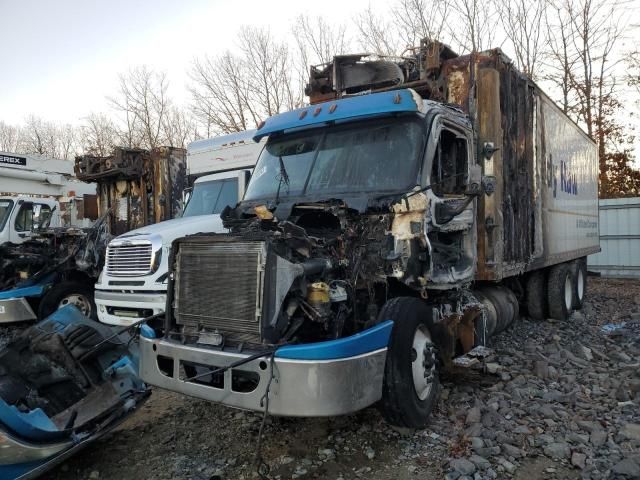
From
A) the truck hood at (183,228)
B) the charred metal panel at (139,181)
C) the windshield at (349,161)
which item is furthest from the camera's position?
the charred metal panel at (139,181)

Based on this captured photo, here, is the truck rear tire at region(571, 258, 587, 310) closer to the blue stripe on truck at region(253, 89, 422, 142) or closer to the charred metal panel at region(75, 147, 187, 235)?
the blue stripe on truck at region(253, 89, 422, 142)

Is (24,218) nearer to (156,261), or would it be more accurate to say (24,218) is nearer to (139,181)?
(139,181)

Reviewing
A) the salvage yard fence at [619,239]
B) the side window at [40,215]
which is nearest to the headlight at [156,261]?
the side window at [40,215]

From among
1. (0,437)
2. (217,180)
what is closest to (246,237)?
(0,437)

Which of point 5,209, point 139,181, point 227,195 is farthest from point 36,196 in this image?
point 227,195

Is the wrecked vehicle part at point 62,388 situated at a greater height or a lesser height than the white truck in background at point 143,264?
lesser

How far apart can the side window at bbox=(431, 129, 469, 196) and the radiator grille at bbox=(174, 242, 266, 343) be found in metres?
1.92

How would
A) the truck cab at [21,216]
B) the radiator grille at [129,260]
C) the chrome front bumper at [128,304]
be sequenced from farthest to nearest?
the truck cab at [21,216], the radiator grille at [129,260], the chrome front bumper at [128,304]

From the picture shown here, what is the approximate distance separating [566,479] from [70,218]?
524 inches

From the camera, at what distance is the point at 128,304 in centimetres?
654

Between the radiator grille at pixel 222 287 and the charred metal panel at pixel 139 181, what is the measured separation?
325 inches

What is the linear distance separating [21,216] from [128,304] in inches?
216

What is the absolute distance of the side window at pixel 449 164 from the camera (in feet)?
15.3

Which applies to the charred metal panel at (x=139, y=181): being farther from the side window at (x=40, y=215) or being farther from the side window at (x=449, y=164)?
the side window at (x=449, y=164)
